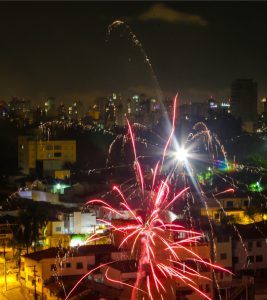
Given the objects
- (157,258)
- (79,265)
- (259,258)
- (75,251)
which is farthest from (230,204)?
(157,258)

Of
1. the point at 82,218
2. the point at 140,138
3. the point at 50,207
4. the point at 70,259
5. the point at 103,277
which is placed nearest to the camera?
the point at 103,277

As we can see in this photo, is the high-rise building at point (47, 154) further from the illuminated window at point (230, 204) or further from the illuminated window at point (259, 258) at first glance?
the illuminated window at point (259, 258)

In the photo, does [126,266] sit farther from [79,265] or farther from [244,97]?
[244,97]

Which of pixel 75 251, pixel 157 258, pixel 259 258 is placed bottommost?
pixel 259 258

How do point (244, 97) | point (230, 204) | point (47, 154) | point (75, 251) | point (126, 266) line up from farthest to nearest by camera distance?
1. point (244, 97)
2. point (47, 154)
3. point (230, 204)
4. point (75, 251)
5. point (126, 266)

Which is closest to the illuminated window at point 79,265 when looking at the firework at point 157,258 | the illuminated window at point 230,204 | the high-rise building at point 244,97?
the firework at point 157,258

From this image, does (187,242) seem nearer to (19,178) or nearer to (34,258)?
(34,258)

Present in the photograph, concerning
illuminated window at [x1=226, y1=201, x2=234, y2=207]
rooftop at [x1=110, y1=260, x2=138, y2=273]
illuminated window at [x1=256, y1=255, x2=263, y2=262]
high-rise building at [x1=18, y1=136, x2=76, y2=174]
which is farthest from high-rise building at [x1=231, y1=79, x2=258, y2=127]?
rooftop at [x1=110, y1=260, x2=138, y2=273]

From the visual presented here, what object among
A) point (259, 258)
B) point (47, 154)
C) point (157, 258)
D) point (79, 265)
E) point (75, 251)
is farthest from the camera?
point (47, 154)

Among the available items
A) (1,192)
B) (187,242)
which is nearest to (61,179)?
(1,192)
